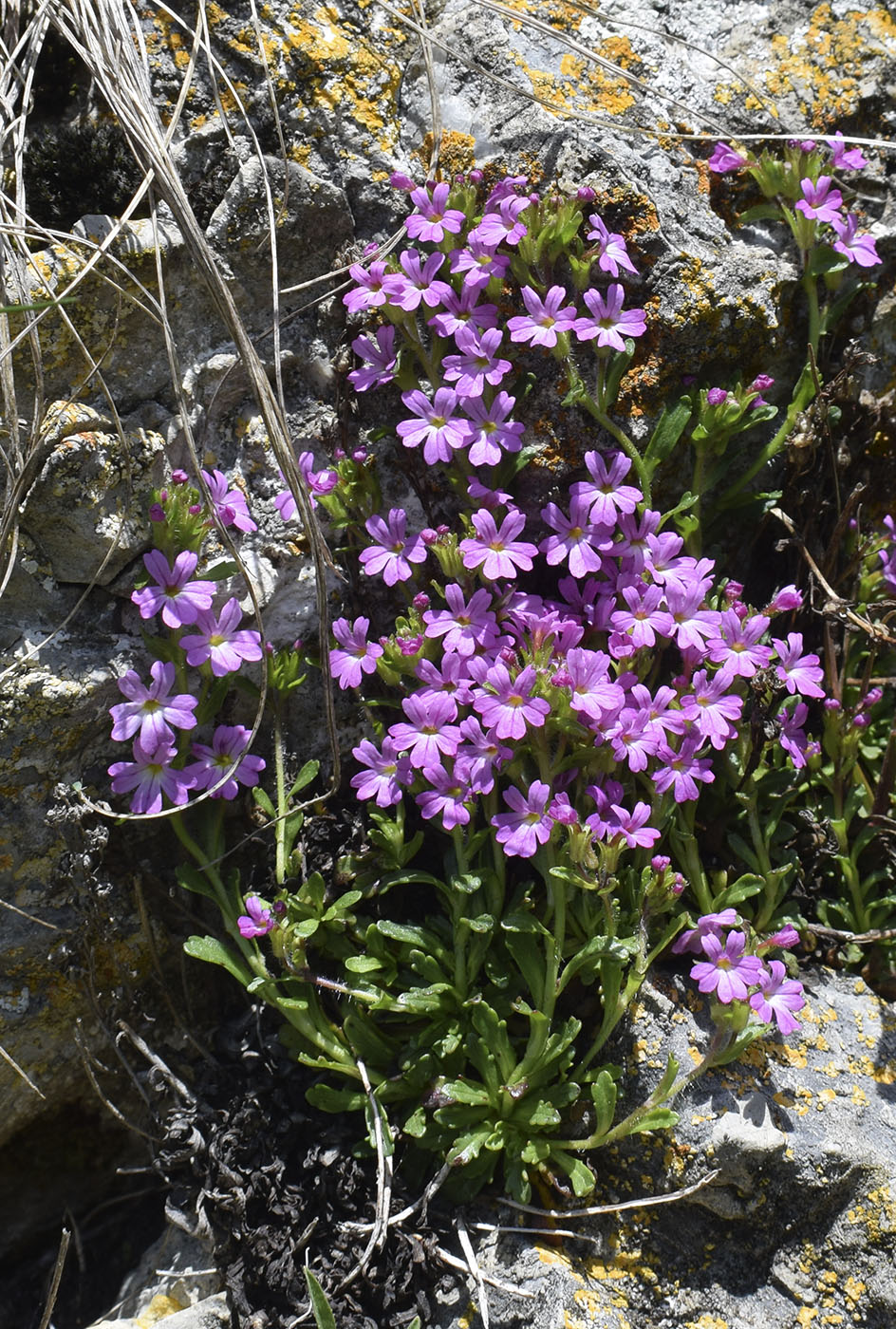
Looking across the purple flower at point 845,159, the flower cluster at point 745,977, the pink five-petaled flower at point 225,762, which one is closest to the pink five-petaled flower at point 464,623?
the pink five-petaled flower at point 225,762

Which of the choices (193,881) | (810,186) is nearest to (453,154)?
(810,186)

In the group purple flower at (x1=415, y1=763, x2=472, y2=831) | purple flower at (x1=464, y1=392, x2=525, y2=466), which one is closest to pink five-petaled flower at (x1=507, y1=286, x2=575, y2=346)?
purple flower at (x1=464, y1=392, x2=525, y2=466)

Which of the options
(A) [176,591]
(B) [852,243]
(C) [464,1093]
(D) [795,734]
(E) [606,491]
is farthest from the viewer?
(B) [852,243]

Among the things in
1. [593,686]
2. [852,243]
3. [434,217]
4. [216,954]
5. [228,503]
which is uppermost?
[434,217]

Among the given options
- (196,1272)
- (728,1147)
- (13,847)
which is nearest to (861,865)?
(728,1147)

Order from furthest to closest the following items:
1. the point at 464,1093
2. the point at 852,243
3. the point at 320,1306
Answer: the point at 852,243
the point at 464,1093
the point at 320,1306

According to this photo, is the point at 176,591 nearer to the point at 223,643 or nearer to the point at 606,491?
the point at 223,643

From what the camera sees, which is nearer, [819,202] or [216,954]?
[216,954]
